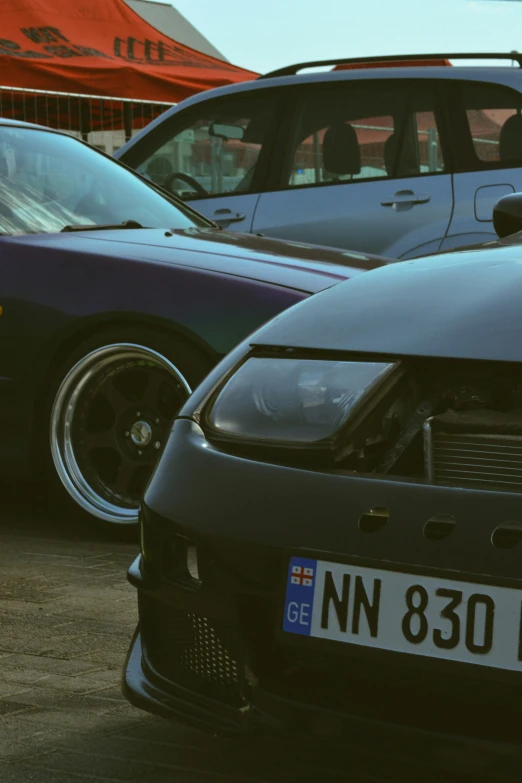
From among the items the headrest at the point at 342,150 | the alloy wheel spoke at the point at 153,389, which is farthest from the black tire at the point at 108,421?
the headrest at the point at 342,150

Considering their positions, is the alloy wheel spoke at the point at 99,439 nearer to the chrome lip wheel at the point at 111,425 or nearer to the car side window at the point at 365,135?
the chrome lip wheel at the point at 111,425

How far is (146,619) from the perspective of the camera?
2.59 metres

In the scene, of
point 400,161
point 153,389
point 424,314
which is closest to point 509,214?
point 424,314

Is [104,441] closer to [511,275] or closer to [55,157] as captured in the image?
[55,157]

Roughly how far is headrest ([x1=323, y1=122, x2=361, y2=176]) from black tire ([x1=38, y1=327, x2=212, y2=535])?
331 centimetres

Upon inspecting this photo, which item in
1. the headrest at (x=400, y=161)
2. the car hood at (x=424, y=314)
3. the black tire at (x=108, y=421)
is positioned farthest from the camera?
the headrest at (x=400, y=161)

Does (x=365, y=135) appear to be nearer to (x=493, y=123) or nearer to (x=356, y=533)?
(x=493, y=123)

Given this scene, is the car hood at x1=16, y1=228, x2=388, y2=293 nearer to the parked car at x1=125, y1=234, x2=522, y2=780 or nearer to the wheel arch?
the wheel arch

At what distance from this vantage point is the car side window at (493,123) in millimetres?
7398

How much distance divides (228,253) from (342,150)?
3035mm

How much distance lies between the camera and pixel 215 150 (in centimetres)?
799

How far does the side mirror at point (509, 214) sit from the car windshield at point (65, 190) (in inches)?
81.7

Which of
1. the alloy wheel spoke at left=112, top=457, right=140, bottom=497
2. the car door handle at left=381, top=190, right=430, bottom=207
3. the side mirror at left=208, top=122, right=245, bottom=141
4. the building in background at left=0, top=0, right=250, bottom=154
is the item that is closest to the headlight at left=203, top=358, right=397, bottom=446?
the alloy wheel spoke at left=112, top=457, right=140, bottom=497

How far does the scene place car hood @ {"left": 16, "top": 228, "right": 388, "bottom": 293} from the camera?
4.60 m
